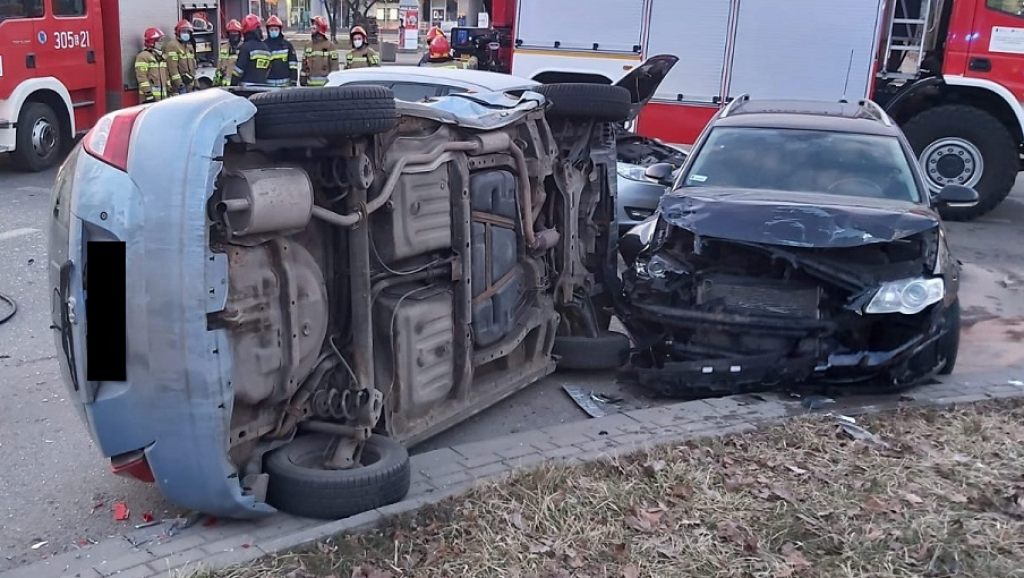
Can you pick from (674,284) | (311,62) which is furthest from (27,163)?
(674,284)

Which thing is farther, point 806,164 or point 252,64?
point 252,64

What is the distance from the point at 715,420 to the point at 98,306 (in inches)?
124

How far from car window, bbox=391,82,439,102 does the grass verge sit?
4777 millimetres

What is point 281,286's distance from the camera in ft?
12.3

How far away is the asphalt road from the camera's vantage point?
13.2 ft

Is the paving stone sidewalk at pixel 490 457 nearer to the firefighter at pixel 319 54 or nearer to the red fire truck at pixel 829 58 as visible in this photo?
the red fire truck at pixel 829 58

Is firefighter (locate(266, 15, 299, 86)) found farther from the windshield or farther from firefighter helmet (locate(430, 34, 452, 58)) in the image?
the windshield

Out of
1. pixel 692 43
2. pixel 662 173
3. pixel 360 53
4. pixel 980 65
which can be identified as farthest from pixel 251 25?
pixel 980 65

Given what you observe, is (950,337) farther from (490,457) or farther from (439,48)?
(439,48)

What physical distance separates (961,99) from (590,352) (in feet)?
27.0

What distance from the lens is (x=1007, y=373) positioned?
6.11 metres

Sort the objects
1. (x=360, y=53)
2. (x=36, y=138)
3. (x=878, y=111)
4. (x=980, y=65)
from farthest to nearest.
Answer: (x=360, y=53), (x=36, y=138), (x=980, y=65), (x=878, y=111)

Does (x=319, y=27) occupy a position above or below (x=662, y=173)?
above

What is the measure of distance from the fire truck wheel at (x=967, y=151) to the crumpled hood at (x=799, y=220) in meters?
6.59
